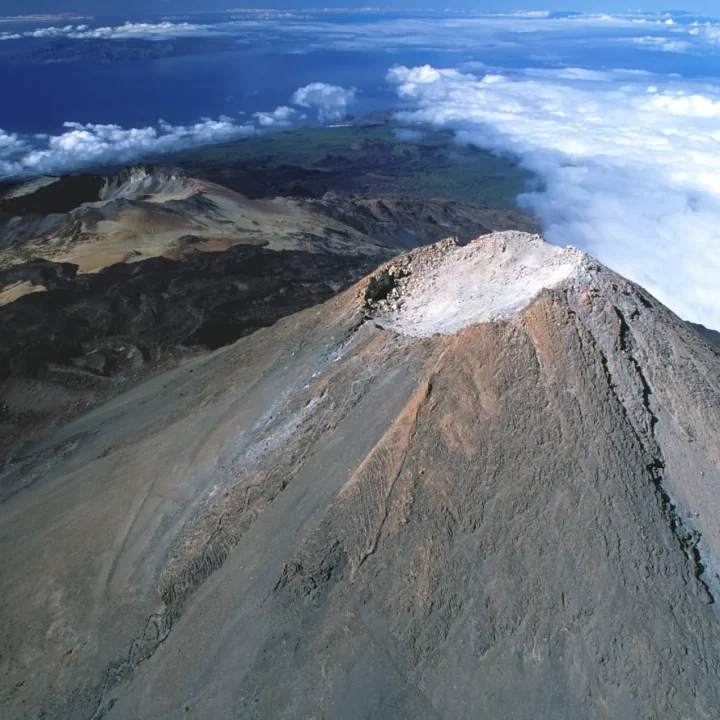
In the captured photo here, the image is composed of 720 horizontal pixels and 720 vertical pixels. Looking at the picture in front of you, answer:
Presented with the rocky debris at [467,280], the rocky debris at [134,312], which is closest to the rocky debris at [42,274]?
the rocky debris at [134,312]

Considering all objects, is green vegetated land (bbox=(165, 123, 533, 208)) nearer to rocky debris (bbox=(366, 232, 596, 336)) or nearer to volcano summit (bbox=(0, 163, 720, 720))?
rocky debris (bbox=(366, 232, 596, 336))

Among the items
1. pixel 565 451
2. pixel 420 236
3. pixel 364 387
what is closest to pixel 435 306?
pixel 364 387

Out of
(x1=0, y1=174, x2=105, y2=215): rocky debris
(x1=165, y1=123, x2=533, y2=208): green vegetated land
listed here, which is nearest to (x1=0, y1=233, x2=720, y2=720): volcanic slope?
(x1=0, y1=174, x2=105, y2=215): rocky debris

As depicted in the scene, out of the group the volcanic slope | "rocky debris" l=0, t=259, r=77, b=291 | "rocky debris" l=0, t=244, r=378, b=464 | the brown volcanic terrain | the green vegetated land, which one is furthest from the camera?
the green vegetated land

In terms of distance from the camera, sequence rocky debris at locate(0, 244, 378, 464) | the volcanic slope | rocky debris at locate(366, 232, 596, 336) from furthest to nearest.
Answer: rocky debris at locate(0, 244, 378, 464), rocky debris at locate(366, 232, 596, 336), the volcanic slope

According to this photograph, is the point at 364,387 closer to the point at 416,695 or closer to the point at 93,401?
the point at 416,695
